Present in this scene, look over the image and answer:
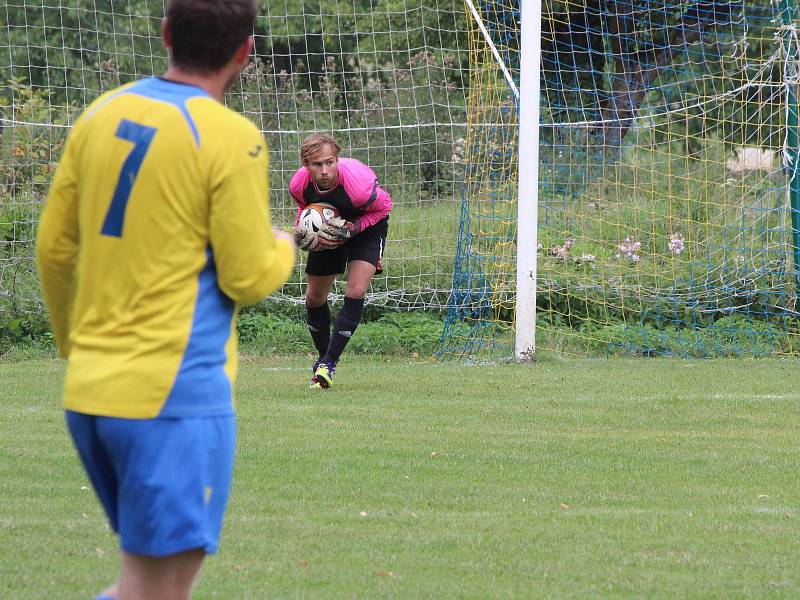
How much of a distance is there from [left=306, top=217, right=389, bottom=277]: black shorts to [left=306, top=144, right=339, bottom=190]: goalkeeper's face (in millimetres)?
511

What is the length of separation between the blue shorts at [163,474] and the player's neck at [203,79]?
2.28ft

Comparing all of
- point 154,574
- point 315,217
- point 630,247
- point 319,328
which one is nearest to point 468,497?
point 154,574

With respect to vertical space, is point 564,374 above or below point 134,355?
below

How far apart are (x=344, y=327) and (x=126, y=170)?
6861mm

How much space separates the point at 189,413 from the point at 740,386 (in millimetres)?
7775

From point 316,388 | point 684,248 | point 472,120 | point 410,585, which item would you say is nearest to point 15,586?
point 410,585

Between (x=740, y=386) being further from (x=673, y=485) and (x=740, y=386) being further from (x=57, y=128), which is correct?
(x=57, y=128)

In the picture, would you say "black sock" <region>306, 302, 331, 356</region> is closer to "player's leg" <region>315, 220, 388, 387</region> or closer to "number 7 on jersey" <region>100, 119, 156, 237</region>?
"player's leg" <region>315, 220, 388, 387</region>

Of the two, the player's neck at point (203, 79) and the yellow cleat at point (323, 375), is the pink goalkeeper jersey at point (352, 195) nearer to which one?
the yellow cleat at point (323, 375)

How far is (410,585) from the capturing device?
13.6 ft

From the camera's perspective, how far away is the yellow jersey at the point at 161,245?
2588mm

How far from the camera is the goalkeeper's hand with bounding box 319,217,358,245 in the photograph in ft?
29.9

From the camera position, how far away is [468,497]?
219 inches

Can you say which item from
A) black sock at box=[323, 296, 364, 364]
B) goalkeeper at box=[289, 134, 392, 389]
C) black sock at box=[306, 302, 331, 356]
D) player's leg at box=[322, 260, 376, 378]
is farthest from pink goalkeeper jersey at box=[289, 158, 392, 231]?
black sock at box=[306, 302, 331, 356]
